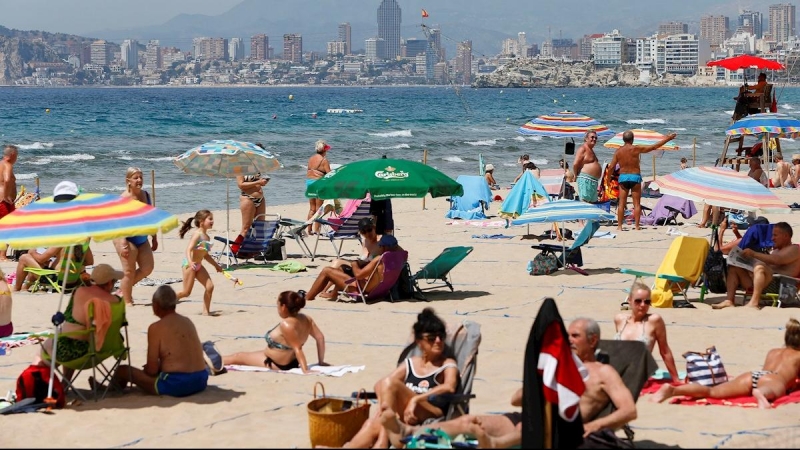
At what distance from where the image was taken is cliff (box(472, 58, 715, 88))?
554ft

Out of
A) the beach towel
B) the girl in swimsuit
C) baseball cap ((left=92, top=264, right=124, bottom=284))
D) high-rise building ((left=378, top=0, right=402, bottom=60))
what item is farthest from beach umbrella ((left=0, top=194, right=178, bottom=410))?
high-rise building ((left=378, top=0, right=402, bottom=60))

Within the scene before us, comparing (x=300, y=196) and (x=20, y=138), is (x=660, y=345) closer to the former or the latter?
(x=300, y=196)

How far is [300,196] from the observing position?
2278cm

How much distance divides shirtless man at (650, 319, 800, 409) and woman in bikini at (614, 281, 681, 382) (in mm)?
281

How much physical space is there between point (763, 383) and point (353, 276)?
4369 millimetres

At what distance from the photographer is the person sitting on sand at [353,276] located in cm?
1017

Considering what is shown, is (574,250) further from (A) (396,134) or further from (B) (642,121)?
(B) (642,121)

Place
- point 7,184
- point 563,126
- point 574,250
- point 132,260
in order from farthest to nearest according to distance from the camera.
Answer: point 563,126, point 7,184, point 574,250, point 132,260

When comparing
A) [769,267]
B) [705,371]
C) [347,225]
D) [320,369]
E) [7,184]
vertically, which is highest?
[7,184]

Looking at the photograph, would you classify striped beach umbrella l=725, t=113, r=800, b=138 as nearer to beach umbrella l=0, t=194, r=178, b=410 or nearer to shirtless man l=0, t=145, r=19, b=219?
shirtless man l=0, t=145, r=19, b=219

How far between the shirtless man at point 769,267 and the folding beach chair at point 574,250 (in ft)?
7.39

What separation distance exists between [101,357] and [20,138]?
38.2 meters

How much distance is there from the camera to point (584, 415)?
5789 mm

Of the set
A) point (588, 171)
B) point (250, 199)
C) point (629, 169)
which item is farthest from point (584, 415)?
point (588, 171)
